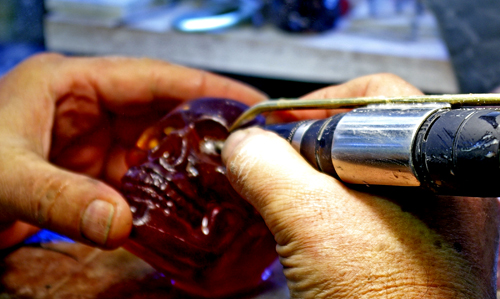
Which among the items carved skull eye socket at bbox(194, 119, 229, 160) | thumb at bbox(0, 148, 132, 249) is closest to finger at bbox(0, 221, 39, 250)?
thumb at bbox(0, 148, 132, 249)

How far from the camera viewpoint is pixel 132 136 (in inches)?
38.9

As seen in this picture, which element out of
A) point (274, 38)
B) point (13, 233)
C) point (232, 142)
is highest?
point (232, 142)

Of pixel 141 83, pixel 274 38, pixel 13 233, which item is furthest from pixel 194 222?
pixel 274 38

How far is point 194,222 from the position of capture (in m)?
0.57

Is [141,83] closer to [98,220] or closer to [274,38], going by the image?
[98,220]

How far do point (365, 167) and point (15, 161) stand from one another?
490 millimetres

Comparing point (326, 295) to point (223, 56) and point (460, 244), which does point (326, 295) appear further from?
point (223, 56)

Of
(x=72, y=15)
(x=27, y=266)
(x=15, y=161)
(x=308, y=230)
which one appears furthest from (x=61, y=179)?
(x=72, y=15)

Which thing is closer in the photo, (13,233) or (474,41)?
(13,233)

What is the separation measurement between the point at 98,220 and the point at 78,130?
448 millimetres

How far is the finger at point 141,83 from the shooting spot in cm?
91

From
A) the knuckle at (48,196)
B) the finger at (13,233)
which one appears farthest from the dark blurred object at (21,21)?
the knuckle at (48,196)

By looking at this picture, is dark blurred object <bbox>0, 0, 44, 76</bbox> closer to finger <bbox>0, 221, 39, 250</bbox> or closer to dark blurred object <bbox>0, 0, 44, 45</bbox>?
dark blurred object <bbox>0, 0, 44, 45</bbox>

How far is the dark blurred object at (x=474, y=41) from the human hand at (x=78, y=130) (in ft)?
2.17
